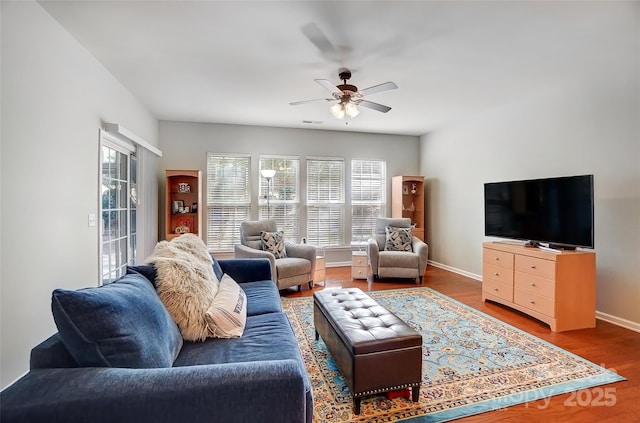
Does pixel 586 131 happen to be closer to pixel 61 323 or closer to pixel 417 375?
pixel 417 375

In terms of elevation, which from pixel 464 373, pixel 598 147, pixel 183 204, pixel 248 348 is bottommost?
pixel 464 373

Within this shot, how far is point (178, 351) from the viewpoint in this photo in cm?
159

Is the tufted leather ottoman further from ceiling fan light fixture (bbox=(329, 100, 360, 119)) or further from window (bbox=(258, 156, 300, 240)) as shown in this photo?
window (bbox=(258, 156, 300, 240))

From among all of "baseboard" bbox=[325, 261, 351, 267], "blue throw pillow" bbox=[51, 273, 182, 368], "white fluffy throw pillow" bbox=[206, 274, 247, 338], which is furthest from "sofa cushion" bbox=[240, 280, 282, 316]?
"baseboard" bbox=[325, 261, 351, 267]

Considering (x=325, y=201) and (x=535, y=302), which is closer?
(x=535, y=302)

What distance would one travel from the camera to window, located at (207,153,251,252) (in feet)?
18.0

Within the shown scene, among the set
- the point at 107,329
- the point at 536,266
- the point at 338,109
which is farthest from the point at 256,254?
the point at 536,266

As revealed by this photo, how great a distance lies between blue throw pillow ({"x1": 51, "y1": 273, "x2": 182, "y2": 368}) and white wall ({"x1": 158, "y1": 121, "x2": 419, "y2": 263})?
4.41 metres

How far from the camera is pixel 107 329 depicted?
1.13 m

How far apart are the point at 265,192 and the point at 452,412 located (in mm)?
4534

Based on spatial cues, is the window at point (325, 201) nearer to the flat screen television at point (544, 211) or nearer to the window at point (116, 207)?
the flat screen television at point (544, 211)

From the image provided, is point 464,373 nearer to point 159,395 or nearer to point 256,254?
point 159,395

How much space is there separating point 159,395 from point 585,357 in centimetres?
313

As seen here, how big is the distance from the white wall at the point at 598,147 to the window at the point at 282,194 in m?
3.09
